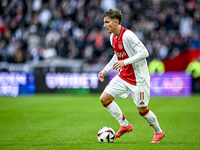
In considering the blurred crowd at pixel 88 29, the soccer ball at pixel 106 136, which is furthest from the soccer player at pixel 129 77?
the blurred crowd at pixel 88 29

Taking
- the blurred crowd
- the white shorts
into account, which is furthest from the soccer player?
the blurred crowd

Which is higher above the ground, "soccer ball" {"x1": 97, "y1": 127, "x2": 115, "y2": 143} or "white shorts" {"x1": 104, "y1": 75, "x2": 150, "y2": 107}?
"white shorts" {"x1": 104, "y1": 75, "x2": 150, "y2": 107}

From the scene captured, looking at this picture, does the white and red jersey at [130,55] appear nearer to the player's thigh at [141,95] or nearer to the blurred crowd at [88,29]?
the player's thigh at [141,95]

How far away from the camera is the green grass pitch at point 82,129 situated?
528cm

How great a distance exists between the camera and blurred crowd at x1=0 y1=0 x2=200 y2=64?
18.0 meters

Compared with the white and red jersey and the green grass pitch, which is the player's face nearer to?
the white and red jersey

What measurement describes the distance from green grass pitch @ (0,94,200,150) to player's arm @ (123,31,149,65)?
1336mm

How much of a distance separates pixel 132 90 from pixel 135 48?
Answer: 74 cm

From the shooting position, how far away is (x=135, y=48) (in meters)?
5.38

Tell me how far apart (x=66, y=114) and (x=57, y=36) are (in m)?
9.89

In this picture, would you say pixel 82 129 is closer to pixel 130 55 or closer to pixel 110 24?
pixel 130 55

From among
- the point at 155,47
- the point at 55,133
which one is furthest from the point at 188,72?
the point at 55,133

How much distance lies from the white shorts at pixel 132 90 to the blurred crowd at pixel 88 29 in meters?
11.7

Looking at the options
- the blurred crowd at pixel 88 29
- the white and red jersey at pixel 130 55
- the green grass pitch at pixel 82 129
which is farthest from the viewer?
Result: the blurred crowd at pixel 88 29
